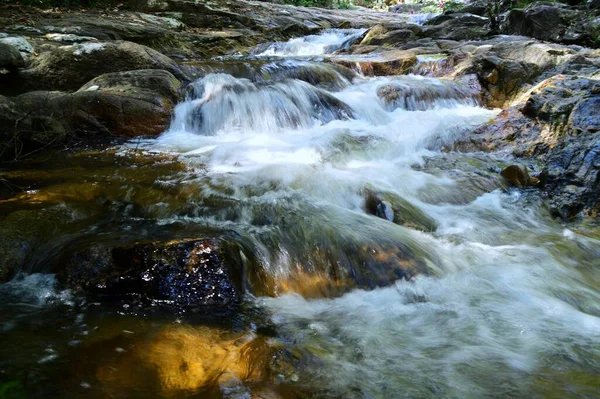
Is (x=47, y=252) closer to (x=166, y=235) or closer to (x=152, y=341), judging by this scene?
(x=166, y=235)

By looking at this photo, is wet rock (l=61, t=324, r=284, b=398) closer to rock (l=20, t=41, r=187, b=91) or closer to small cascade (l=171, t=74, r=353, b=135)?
small cascade (l=171, t=74, r=353, b=135)

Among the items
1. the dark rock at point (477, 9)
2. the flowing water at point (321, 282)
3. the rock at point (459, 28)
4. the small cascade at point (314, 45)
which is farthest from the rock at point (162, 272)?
the dark rock at point (477, 9)

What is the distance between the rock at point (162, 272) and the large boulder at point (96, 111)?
2.87m

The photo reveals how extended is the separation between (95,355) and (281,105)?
19.5 ft

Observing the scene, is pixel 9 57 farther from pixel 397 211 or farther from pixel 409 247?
pixel 409 247

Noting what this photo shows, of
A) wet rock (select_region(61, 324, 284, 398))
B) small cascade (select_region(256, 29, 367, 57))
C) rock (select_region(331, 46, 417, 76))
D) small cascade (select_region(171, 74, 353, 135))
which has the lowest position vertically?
wet rock (select_region(61, 324, 284, 398))

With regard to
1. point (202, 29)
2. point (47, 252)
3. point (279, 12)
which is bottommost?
point (47, 252)

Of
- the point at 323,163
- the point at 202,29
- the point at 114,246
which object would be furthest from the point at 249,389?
the point at 202,29

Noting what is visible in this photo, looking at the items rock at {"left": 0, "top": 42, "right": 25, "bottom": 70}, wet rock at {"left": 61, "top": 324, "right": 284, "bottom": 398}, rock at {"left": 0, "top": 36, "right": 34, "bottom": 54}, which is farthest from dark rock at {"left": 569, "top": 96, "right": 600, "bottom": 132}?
rock at {"left": 0, "top": 36, "right": 34, "bottom": 54}

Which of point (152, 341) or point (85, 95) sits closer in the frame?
point (152, 341)

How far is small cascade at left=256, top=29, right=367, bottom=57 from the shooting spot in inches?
519

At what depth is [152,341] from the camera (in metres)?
2.39

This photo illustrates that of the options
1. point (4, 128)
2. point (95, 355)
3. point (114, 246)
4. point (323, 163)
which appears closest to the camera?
point (95, 355)

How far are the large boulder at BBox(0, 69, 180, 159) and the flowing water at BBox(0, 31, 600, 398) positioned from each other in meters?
0.41
